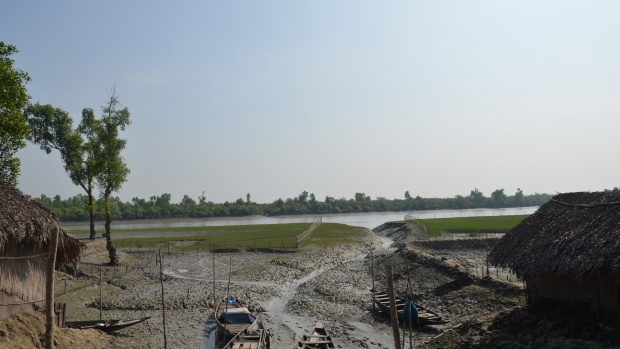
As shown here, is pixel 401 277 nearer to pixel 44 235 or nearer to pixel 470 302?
pixel 470 302

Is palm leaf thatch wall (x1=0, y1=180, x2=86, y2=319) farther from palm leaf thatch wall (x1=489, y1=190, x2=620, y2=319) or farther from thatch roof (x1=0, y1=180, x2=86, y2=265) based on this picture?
palm leaf thatch wall (x1=489, y1=190, x2=620, y2=319)

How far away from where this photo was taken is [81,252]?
18.2 m

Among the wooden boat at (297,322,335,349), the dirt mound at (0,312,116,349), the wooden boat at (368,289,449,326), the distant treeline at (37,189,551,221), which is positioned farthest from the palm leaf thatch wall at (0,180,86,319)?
the distant treeline at (37,189,551,221)

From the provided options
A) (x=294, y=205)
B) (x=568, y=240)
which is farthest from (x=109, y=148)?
(x=294, y=205)

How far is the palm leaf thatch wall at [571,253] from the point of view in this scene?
1314 cm

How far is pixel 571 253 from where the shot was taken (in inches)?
551

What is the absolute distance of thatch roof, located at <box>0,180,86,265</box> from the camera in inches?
562

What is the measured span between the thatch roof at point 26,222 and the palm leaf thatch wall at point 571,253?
→ 1596 centimetres

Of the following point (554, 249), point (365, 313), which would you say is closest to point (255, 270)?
point (365, 313)

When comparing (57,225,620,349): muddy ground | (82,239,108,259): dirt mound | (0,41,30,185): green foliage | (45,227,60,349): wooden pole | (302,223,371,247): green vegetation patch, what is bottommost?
(57,225,620,349): muddy ground

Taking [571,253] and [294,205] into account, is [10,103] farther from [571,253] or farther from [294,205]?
[294,205]

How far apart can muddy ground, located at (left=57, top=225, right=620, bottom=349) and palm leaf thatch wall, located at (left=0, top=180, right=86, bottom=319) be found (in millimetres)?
4153

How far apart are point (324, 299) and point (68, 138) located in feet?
80.2

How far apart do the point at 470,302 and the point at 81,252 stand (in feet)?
58.3
